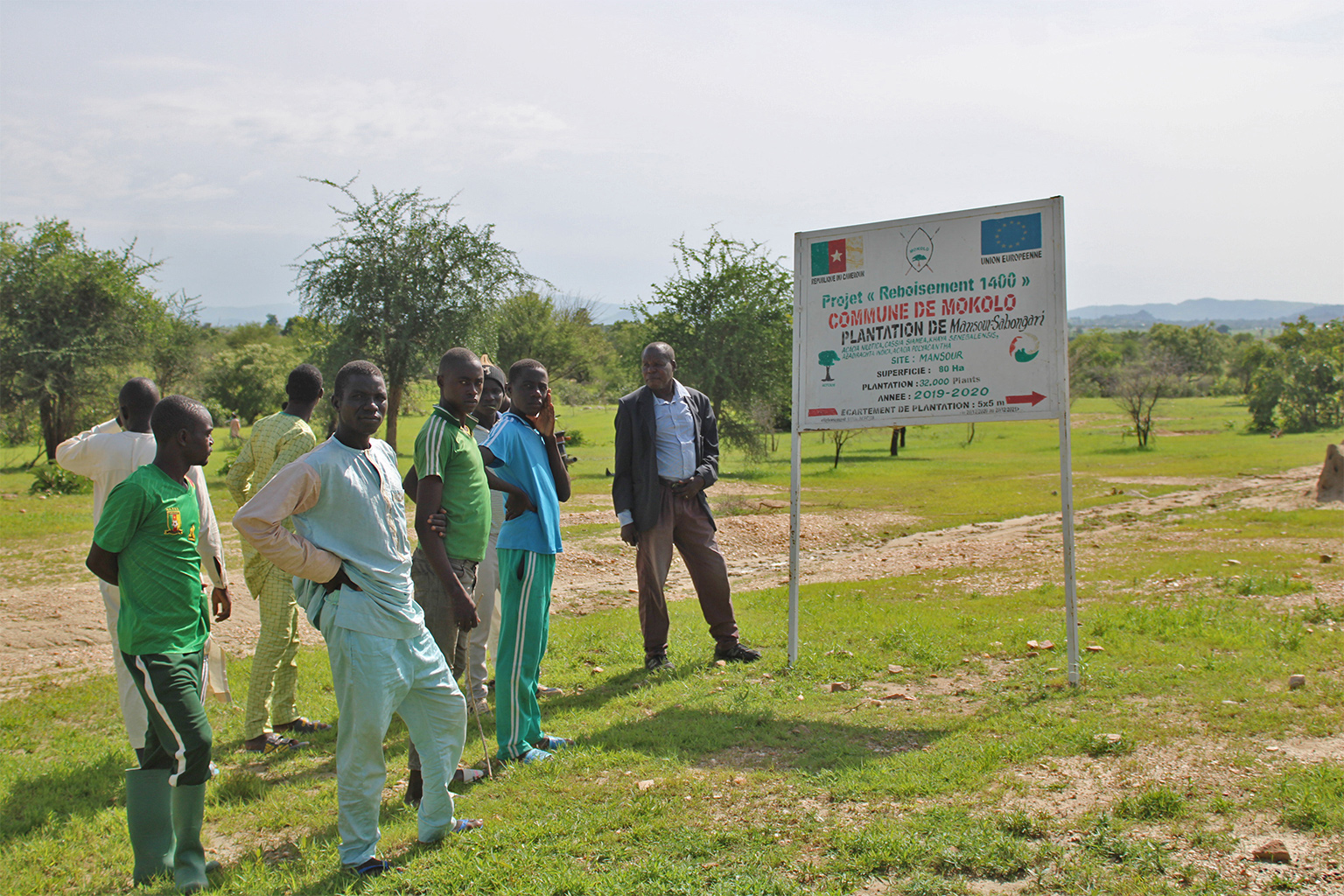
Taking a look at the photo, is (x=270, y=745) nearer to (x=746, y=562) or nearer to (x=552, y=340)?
(x=746, y=562)

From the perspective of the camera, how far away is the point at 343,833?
381 cm

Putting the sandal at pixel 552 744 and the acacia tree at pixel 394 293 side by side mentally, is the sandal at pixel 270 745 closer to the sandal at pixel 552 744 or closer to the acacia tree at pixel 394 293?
the sandal at pixel 552 744

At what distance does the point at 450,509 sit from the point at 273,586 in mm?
2003

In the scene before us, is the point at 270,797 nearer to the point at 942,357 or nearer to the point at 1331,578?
the point at 942,357

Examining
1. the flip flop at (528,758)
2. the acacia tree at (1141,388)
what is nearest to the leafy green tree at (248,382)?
the acacia tree at (1141,388)

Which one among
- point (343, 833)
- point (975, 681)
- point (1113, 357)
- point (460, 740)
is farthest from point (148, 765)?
point (1113, 357)

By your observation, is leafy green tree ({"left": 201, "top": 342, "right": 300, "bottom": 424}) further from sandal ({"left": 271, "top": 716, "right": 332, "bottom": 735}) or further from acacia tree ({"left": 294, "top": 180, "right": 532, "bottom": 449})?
sandal ({"left": 271, "top": 716, "right": 332, "bottom": 735})

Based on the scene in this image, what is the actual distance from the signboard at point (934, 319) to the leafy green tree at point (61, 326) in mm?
27158

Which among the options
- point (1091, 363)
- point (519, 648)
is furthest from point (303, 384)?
point (1091, 363)

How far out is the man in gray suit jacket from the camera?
6.79m

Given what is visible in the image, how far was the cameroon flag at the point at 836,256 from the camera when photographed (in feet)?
22.1

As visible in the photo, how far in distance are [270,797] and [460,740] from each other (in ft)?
5.00

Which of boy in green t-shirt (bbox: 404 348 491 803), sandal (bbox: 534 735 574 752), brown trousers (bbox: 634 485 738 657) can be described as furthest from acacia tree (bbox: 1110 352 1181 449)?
boy in green t-shirt (bbox: 404 348 491 803)

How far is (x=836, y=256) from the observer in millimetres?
6824
